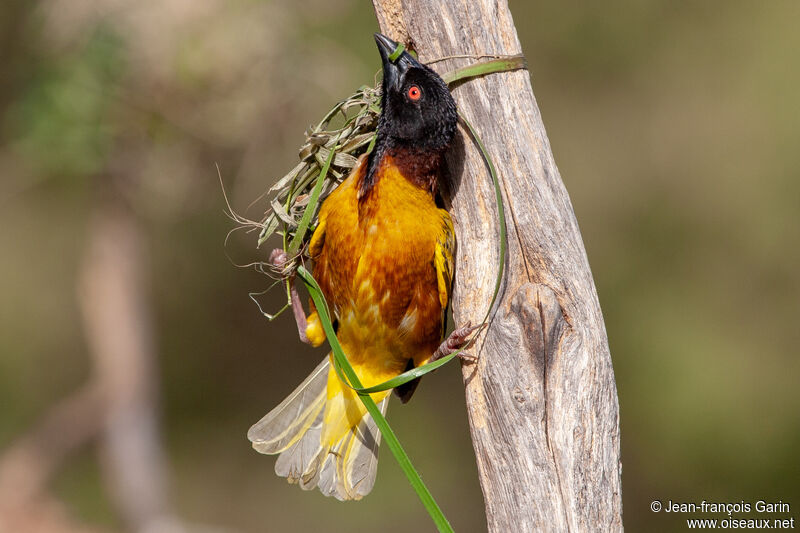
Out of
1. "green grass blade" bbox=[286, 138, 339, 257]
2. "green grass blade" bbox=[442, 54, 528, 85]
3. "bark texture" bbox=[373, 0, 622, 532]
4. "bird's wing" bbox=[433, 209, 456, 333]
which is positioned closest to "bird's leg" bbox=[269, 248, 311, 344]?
"green grass blade" bbox=[286, 138, 339, 257]

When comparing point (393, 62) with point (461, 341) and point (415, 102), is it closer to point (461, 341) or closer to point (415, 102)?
point (415, 102)

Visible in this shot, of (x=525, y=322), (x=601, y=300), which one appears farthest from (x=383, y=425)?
(x=601, y=300)

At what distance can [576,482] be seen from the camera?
206cm

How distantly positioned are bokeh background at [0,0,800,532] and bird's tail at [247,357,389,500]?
296 cm

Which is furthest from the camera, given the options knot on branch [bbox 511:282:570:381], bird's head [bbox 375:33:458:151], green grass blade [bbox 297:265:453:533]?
bird's head [bbox 375:33:458:151]

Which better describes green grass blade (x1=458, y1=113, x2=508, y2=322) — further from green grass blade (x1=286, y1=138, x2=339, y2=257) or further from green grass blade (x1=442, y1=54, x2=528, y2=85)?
green grass blade (x1=286, y1=138, x2=339, y2=257)

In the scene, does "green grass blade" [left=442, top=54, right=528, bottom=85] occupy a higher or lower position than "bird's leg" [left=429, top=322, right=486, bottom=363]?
higher

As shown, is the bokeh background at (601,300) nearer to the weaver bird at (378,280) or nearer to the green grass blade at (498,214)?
the weaver bird at (378,280)

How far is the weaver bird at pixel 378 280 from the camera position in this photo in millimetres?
2244

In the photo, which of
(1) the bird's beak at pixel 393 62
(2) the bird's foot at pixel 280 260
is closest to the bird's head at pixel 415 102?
(1) the bird's beak at pixel 393 62

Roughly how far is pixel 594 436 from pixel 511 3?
495cm

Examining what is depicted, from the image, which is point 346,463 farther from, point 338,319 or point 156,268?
point 156,268

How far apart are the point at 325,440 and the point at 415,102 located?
1.17m

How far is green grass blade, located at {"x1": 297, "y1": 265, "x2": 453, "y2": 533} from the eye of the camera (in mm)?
1979
